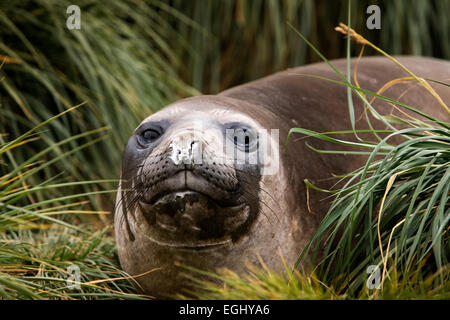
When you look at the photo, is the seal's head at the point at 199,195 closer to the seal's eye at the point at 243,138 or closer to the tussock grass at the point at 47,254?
the seal's eye at the point at 243,138

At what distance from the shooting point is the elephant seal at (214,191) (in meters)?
2.55

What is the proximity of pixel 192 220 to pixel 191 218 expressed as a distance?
1 centimetres

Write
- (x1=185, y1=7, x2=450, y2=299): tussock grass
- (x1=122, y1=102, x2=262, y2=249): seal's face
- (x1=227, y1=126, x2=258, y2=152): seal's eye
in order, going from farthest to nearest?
(x1=227, y1=126, x2=258, y2=152): seal's eye → (x1=122, y1=102, x2=262, y2=249): seal's face → (x1=185, y1=7, x2=450, y2=299): tussock grass

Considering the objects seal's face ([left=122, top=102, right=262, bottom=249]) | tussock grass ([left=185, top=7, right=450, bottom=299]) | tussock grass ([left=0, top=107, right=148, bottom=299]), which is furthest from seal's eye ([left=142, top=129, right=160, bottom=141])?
tussock grass ([left=185, top=7, right=450, bottom=299])

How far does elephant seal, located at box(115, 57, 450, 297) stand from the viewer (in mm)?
2549

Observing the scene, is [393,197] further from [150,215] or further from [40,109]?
[40,109]

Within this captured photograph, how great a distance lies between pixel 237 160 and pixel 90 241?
1163 mm

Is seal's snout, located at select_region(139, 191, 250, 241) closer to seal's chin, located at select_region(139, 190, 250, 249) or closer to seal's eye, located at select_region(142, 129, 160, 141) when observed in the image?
seal's chin, located at select_region(139, 190, 250, 249)

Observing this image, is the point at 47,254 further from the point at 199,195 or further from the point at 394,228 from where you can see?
the point at 394,228

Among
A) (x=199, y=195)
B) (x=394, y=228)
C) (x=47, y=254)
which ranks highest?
(x=199, y=195)

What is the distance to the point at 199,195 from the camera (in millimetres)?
2533

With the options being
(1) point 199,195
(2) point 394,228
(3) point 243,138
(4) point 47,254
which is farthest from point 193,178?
(4) point 47,254

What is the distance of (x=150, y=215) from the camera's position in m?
2.67
